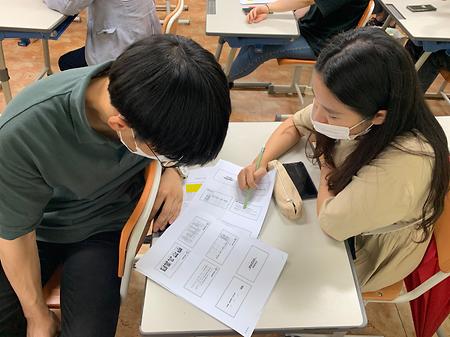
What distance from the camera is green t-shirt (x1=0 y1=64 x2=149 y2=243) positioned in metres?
0.86

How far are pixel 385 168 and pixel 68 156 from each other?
0.74m

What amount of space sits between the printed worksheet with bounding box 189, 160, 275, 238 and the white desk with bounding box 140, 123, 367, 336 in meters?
0.03

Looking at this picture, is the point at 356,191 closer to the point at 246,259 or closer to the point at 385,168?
the point at 385,168

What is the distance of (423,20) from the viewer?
2.27 metres

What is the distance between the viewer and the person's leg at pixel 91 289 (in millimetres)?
→ 1068

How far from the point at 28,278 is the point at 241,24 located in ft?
5.29

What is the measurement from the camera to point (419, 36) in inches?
83.7

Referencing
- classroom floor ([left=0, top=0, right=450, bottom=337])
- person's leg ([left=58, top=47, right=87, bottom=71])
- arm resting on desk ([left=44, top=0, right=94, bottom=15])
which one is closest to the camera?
classroom floor ([left=0, top=0, right=450, bottom=337])

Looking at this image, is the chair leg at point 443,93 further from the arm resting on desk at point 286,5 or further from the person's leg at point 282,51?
the arm resting on desk at point 286,5

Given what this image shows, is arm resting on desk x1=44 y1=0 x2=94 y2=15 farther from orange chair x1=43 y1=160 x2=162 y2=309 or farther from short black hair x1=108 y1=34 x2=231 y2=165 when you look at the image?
short black hair x1=108 y1=34 x2=231 y2=165

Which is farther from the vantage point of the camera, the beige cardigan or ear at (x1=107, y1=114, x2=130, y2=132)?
the beige cardigan

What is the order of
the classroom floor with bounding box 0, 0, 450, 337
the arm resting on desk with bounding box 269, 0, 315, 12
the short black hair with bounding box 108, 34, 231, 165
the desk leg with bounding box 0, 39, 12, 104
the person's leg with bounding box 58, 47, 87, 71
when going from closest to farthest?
the short black hair with bounding box 108, 34, 231, 165 < the classroom floor with bounding box 0, 0, 450, 337 < the person's leg with bounding box 58, 47, 87, 71 < the arm resting on desk with bounding box 269, 0, 315, 12 < the desk leg with bounding box 0, 39, 12, 104

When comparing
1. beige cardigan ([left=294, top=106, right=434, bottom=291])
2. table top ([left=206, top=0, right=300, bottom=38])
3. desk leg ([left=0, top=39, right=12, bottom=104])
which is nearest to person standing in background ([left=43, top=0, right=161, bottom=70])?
table top ([left=206, top=0, right=300, bottom=38])

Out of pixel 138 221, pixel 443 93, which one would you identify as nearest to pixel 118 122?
pixel 138 221
